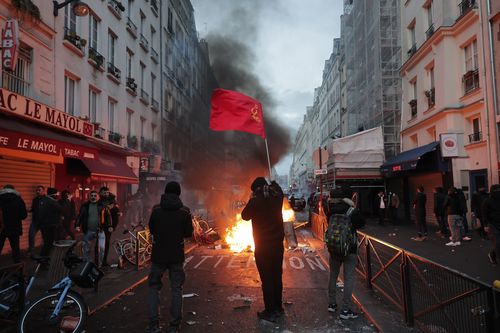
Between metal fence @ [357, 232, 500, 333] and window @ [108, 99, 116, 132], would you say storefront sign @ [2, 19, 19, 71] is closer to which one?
window @ [108, 99, 116, 132]

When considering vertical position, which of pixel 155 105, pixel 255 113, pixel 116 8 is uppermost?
pixel 116 8

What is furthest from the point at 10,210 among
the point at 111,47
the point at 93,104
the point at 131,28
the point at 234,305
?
the point at 131,28

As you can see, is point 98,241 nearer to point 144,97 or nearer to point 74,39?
point 74,39

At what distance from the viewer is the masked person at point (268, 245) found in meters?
4.91

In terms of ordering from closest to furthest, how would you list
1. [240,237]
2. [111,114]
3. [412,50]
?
[240,237] < [111,114] < [412,50]

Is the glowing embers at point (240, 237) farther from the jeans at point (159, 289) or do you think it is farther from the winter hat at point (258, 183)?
the jeans at point (159, 289)

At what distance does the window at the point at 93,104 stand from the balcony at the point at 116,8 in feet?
12.5

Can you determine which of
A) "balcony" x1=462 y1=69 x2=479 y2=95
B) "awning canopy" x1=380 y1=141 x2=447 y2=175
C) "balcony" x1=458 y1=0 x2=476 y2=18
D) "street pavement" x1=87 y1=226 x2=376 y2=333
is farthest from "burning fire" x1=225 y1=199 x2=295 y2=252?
"balcony" x1=458 y1=0 x2=476 y2=18

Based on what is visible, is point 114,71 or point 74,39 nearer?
point 74,39

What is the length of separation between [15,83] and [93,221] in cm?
518

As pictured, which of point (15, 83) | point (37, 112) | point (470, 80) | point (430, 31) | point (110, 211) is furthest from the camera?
point (430, 31)

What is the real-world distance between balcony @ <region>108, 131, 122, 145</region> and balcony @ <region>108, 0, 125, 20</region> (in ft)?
16.7

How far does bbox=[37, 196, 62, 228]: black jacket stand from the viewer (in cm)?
784

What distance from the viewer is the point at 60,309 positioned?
13.8 feet
